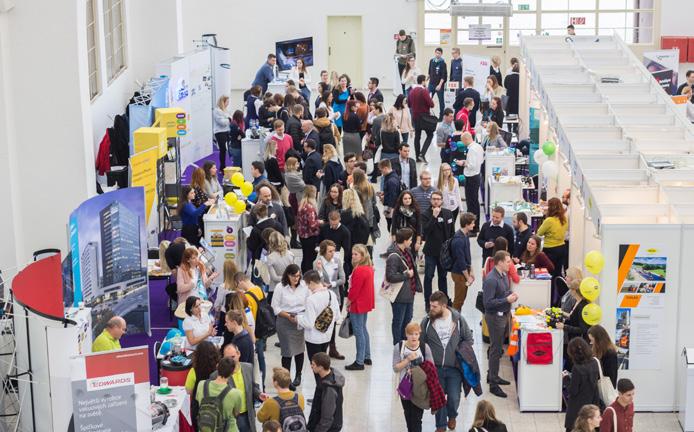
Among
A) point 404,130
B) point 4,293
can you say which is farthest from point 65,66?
point 404,130

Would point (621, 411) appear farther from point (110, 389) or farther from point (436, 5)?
point (436, 5)

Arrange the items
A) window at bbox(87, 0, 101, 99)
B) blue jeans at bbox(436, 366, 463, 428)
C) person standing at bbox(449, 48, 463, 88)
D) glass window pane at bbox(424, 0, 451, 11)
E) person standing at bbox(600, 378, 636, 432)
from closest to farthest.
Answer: person standing at bbox(600, 378, 636, 432), blue jeans at bbox(436, 366, 463, 428), window at bbox(87, 0, 101, 99), person standing at bbox(449, 48, 463, 88), glass window pane at bbox(424, 0, 451, 11)

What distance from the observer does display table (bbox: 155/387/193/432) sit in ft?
30.4

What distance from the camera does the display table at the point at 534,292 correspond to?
1186 cm

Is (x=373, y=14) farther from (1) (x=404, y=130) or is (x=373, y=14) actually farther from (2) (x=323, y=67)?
(1) (x=404, y=130)

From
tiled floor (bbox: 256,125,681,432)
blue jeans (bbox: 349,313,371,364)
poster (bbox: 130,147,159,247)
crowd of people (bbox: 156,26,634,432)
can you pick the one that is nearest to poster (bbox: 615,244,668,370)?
crowd of people (bbox: 156,26,634,432)

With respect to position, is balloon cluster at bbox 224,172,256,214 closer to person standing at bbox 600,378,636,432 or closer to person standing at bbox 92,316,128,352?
person standing at bbox 92,316,128,352

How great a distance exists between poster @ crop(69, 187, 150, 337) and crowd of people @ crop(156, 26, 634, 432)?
424 mm

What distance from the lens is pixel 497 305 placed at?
37.4ft

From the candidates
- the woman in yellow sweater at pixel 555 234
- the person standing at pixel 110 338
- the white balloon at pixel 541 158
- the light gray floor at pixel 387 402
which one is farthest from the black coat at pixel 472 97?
the person standing at pixel 110 338

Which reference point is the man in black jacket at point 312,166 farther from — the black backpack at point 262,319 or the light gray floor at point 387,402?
the black backpack at point 262,319

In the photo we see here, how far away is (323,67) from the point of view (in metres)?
27.7

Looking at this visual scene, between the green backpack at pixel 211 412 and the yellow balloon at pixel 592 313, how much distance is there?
11.4 ft

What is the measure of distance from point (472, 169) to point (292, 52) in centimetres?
1008
